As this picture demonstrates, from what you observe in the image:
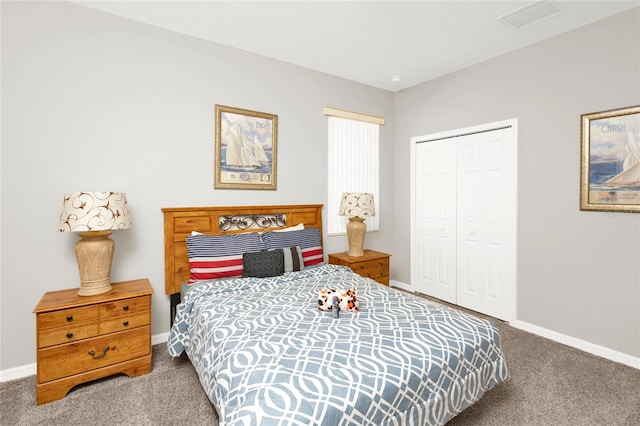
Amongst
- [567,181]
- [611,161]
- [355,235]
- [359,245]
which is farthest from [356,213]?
[611,161]

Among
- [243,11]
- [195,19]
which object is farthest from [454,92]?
[195,19]

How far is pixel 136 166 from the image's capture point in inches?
107

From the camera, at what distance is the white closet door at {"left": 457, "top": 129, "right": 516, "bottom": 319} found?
331cm

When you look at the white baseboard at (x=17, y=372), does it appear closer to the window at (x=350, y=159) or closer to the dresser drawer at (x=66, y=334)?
the dresser drawer at (x=66, y=334)

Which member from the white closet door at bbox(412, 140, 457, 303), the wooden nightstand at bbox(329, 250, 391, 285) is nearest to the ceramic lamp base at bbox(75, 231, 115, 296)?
the wooden nightstand at bbox(329, 250, 391, 285)

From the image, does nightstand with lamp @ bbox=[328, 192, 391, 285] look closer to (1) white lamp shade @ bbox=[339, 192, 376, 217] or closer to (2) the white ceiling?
(1) white lamp shade @ bbox=[339, 192, 376, 217]

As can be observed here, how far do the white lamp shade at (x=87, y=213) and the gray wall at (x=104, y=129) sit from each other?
1.25 ft

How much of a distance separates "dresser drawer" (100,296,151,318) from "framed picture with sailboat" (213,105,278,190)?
3.98 ft

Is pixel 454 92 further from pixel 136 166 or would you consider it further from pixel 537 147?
pixel 136 166

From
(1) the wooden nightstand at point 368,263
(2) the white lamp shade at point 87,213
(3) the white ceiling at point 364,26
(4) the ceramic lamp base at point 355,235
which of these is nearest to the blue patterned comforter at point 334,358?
(2) the white lamp shade at point 87,213

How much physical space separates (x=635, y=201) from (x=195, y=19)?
12.5 feet

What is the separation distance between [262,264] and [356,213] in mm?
1357

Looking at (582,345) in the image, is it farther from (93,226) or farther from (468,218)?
(93,226)

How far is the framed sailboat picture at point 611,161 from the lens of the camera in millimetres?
2527
